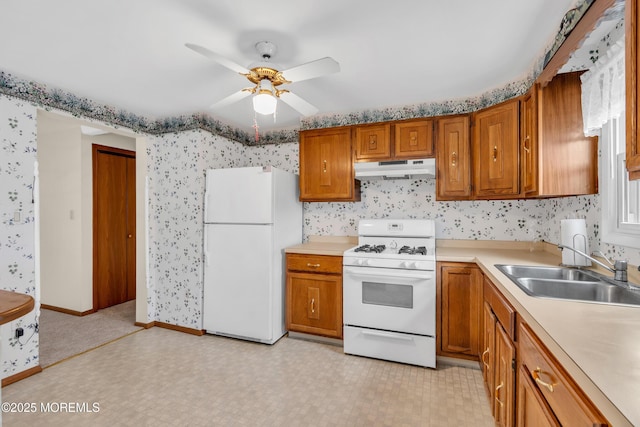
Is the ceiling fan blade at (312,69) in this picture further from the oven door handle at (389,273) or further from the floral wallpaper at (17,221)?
the floral wallpaper at (17,221)

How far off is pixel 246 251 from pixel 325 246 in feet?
2.66

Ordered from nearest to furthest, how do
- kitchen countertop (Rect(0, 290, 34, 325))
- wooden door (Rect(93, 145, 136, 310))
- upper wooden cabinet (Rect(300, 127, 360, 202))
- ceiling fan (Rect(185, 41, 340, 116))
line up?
kitchen countertop (Rect(0, 290, 34, 325))
ceiling fan (Rect(185, 41, 340, 116))
upper wooden cabinet (Rect(300, 127, 360, 202))
wooden door (Rect(93, 145, 136, 310))

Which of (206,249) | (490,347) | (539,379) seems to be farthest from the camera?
(206,249)

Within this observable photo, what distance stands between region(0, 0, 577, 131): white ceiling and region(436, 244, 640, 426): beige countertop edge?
1.46m

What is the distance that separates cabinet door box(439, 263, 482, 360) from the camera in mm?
2436

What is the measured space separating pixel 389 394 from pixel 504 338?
98cm

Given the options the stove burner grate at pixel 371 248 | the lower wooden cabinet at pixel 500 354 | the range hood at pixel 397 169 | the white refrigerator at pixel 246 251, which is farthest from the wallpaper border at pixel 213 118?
the lower wooden cabinet at pixel 500 354

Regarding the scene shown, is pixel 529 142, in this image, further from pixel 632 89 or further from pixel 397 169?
pixel 632 89

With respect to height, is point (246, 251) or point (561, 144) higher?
point (561, 144)

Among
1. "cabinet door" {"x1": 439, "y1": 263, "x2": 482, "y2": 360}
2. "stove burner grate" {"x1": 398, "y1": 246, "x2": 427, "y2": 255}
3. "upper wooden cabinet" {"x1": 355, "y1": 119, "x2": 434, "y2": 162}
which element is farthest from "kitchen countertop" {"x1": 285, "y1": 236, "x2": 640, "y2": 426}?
"upper wooden cabinet" {"x1": 355, "y1": 119, "x2": 434, "y2": 162}

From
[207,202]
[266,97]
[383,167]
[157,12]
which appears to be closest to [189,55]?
[157,12]

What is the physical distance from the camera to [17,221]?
2381 millimetres

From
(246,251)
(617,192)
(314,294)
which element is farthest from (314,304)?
(617,192)

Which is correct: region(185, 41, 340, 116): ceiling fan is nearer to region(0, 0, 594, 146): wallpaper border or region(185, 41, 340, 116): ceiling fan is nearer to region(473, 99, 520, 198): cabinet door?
region(0, 0, 594, 146): wallpaper border
